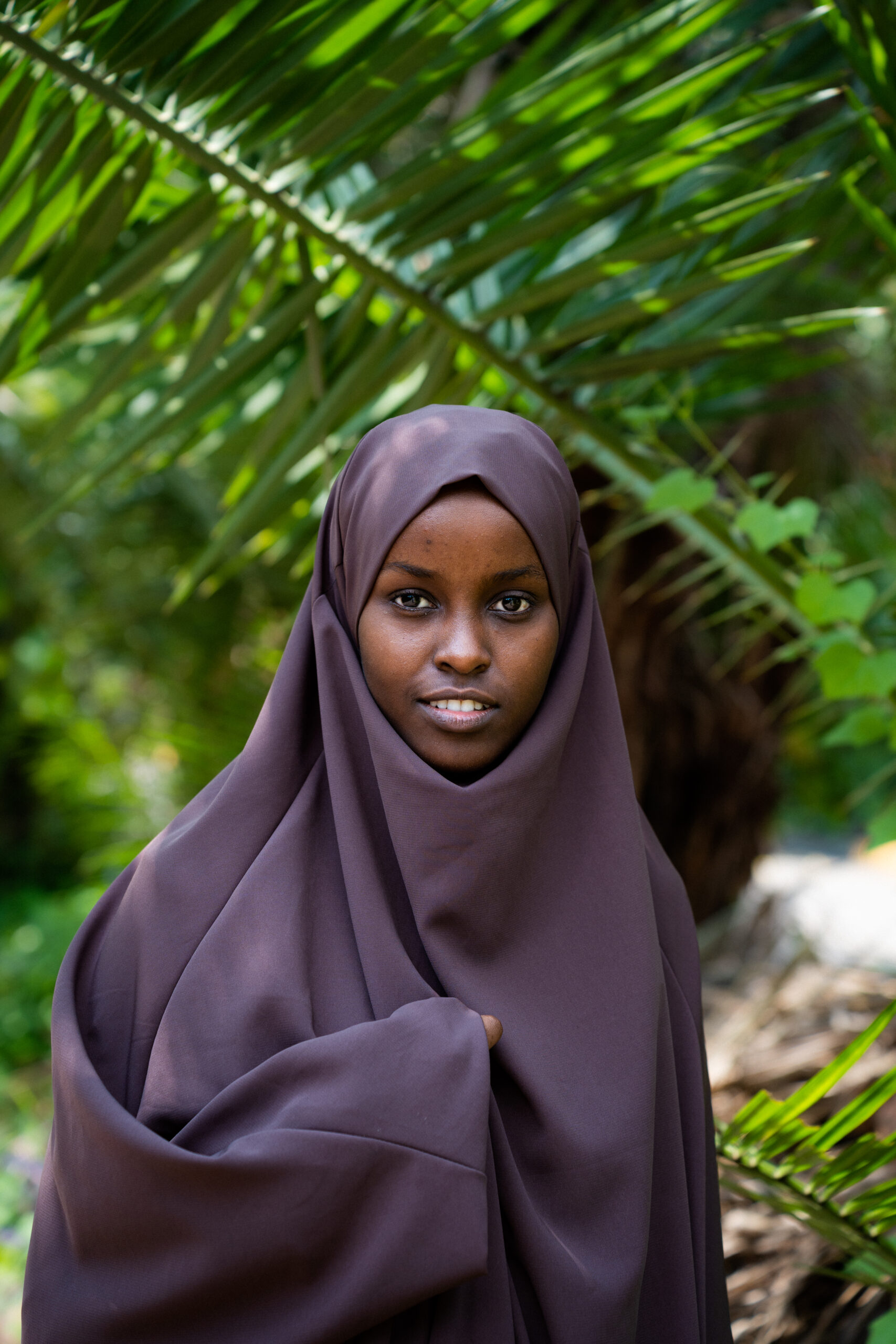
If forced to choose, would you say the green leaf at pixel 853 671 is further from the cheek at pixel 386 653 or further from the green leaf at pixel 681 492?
the cheek at pixel 386 653

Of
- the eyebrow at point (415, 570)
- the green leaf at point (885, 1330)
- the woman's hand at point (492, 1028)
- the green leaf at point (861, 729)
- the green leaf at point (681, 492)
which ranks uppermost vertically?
the green leaf at point (681, 492)

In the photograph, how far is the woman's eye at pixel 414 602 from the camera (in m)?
0.99

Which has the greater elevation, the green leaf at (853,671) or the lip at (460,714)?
the green leaf at (853,671)

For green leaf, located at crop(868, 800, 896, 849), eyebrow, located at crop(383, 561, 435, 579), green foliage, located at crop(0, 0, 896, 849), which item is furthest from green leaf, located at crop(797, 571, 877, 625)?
eyebrow, located at crop(383, 561, 435, 579)

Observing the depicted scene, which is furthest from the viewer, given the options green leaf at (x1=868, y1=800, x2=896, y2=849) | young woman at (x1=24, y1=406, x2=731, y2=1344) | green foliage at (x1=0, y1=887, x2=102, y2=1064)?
green foliage at (x1=0, y1=887, x2=102, y2=1064)

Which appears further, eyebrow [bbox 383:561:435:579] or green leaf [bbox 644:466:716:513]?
green leaf [bbox 644:466:716:513]

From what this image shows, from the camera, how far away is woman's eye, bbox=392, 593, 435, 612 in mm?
986

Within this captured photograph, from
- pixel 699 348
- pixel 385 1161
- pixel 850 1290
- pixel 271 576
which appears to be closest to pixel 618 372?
pixel 699 348

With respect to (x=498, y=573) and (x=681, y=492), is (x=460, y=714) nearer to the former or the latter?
(x=498, y=573)

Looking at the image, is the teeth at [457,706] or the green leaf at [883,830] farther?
the green leaf at [883,830]

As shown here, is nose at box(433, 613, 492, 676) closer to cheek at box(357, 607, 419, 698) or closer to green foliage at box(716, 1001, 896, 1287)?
cheek at box(357, 607, 419, 698)

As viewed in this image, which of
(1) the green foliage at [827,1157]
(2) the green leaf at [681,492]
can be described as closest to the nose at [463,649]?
(1) the green foliage at [827,1157]

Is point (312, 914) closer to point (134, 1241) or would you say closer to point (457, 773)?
point (457, 773)

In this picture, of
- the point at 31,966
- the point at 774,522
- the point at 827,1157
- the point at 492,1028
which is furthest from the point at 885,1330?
the point at 31,966
